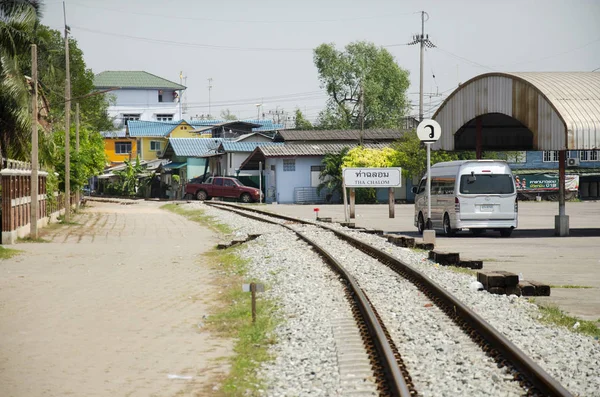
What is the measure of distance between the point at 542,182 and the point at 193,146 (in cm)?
3145

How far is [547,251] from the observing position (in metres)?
21.4

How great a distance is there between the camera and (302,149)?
210 ft

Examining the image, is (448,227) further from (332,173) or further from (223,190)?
(223,190)

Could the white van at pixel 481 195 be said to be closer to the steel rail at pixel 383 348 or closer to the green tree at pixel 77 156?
the steel rail at pixel 383 348

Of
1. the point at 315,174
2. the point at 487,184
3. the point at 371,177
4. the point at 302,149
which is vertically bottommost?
the point at 487,184

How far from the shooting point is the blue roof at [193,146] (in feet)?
258

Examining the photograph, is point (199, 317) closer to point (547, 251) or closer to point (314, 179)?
point (547, 251)

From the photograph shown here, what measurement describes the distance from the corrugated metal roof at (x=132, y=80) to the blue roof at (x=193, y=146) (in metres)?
59.0

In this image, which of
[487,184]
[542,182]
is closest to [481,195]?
[487,184]

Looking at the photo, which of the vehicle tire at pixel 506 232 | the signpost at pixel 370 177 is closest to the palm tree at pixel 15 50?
the signpost at pixel 370 177

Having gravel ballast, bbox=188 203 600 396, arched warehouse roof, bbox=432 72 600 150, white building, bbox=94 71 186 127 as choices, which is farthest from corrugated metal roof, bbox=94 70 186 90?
gravel ballast, bbox=188 203 600 396

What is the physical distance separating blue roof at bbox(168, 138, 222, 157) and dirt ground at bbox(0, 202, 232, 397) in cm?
5503

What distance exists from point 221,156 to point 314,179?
12057 millimetres

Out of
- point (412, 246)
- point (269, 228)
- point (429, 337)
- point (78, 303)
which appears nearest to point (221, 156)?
point (269, 228)
